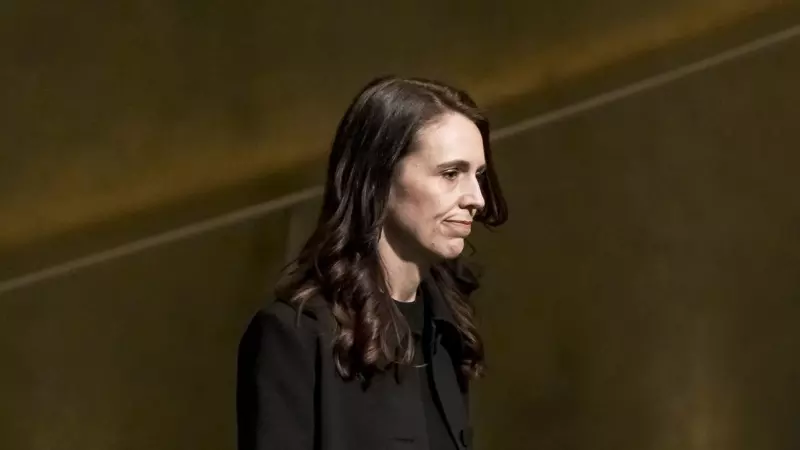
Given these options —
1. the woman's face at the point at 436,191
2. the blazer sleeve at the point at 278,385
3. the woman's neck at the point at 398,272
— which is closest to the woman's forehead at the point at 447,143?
the woman's face at the point at 436,191

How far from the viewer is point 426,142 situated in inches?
40.8

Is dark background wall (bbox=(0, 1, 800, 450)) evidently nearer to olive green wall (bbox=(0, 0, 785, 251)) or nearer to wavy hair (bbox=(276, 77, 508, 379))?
olive green wall (bbox=(0, 0, 785, 251))

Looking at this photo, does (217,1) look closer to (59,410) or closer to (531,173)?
(531,173)

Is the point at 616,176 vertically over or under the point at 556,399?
over

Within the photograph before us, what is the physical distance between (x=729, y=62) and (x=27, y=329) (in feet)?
4.31

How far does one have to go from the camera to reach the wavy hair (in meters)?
1.00

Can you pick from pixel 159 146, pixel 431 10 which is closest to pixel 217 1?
pixel 159 146

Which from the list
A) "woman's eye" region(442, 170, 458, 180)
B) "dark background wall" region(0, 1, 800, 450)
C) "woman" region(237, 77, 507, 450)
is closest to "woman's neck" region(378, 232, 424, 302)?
"woman" region(237, 77, 507, 450)

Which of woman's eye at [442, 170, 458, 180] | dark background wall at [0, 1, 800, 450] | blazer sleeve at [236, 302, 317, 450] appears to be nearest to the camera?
blazer sleeve at [236, 302, 317, 450]

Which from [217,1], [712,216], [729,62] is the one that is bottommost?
[712,216]

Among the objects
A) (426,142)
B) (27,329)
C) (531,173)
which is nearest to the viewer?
(426,142)

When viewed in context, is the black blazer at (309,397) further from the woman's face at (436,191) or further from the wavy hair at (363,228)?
the woman's face at (436,191)

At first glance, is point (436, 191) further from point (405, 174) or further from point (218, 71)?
point (218, 71)

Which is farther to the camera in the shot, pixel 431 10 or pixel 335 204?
pixel 431 10
